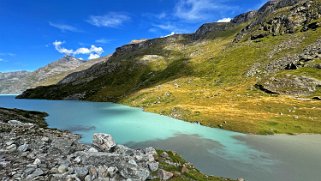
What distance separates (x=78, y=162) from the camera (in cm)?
2331

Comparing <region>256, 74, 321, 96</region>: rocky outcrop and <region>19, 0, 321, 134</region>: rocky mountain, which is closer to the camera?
<region>19, 0, 321, 134</region>: rocky mountain

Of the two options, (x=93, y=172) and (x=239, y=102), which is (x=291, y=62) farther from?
(x=93, y=172)

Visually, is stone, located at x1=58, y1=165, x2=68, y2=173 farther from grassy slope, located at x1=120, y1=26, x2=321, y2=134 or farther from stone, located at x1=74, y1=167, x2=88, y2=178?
grassy slope, located at x1=120, y1=26, x2=321, y2=134

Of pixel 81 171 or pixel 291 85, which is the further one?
pixel 291 85

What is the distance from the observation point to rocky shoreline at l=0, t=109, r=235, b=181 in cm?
2114

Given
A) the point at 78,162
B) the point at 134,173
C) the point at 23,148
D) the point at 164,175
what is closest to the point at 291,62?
the point at 164,175

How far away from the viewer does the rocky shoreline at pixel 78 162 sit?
21.1 metres

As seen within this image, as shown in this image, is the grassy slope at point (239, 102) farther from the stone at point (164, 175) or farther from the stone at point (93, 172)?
the stone at point (93, 172)

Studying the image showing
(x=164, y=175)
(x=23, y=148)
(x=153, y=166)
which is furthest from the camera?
(x=153, y=166)

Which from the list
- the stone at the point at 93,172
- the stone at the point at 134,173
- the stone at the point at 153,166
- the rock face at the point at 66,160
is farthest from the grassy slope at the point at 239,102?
the stone at the point at 93,172

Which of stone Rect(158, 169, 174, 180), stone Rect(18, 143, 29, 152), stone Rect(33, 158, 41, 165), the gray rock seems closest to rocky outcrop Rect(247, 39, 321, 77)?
stone Rect(158, 169, 174, 180)

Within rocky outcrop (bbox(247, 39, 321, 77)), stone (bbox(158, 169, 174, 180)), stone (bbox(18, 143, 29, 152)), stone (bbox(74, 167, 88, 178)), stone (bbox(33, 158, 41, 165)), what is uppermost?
rocky outcrop (bbox(247, 39, 321, 77))

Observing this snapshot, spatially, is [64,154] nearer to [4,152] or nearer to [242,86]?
[4,152]

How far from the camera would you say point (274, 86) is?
118 metres
